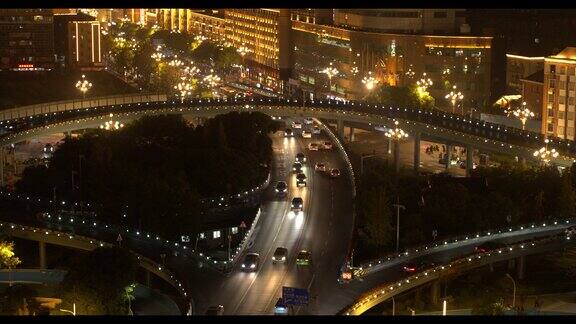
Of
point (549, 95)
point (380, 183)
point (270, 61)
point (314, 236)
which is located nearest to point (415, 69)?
point (549, 95)

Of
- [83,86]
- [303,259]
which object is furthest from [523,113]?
[83,86]

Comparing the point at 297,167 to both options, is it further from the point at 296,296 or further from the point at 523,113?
the point at 296,296

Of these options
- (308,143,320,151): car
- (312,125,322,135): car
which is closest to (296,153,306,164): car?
(308,143,320,151): car

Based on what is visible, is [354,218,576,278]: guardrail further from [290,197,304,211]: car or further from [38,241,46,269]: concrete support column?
[38,241,46,269]: concrete support column

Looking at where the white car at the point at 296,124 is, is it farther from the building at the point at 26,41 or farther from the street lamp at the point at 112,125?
the building at the point at 26,41

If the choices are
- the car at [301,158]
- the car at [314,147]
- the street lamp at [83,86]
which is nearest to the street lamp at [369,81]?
the car at [314,147]

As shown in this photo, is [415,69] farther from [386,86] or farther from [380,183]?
[380,183]
